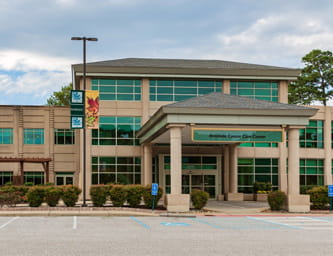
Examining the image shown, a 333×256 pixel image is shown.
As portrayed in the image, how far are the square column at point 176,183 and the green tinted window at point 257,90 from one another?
55.7 ft

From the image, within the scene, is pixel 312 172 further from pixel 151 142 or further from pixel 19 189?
pixel 19 189

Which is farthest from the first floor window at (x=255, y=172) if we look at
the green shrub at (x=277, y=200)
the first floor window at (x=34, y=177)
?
the first floor window at (x=34, y=177)

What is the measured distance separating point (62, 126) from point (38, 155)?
3171mm

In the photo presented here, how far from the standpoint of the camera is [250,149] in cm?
4241

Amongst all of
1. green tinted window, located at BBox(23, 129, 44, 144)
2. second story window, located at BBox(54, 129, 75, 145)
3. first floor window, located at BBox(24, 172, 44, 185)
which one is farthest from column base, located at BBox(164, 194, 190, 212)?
green tinted window, located at BBox(23, 129, 44, 144)

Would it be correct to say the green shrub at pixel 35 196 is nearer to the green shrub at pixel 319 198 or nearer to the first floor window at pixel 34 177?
the green shrub at pixel 319 198

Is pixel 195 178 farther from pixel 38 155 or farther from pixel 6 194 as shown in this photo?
pixel 6 194

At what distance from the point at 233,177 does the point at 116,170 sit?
937cm

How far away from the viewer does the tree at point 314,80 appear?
6712cm

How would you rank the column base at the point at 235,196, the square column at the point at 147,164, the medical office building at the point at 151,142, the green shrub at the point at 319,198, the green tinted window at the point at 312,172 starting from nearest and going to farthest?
the green shrub at the point at 319,198, the square column at the point at 147,164, the column base at the point at 235,196, the medical office building at the point at 151,142, the green tinted window at the point at 312,172

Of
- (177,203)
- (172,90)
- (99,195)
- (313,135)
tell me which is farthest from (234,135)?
(313,135)

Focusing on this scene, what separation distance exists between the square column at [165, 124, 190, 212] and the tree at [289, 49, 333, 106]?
44.9m

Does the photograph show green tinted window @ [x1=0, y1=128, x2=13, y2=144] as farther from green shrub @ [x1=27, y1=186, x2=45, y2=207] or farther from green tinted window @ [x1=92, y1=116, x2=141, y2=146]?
green shrub @ [x1=27, y1=186, x2=45, y2=207]

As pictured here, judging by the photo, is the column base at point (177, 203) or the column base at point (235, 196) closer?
the column base at point (177, 203)
